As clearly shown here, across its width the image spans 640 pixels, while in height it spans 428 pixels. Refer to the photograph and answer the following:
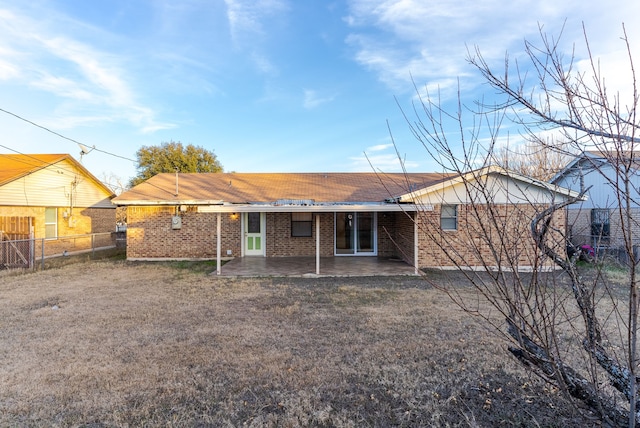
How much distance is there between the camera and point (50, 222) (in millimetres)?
14773

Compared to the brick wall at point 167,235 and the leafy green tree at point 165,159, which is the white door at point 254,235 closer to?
the brick wall at point 167,235

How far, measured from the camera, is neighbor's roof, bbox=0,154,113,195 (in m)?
13.2

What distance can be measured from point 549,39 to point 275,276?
8755mm

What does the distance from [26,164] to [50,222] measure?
2885 mm

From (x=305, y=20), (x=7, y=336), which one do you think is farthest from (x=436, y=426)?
(x=305, y=20)

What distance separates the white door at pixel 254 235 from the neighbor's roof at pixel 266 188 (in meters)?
0.86

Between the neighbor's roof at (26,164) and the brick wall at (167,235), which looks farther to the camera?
the neighbor's roof at (26,164)

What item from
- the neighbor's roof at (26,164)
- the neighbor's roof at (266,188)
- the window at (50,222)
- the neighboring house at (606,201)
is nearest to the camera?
the neighboring house at (606,201)

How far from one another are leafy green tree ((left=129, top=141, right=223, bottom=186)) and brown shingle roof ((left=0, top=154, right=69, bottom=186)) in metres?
9.58

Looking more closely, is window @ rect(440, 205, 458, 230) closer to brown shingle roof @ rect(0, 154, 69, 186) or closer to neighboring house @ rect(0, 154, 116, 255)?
neighboring house @ rect(0, 154, 116, 255)

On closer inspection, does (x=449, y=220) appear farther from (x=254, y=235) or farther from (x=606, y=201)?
(x=606, y=201)

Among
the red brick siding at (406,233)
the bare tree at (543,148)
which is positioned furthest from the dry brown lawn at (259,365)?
the red brick siding at (406,233)

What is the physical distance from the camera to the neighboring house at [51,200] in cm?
1265

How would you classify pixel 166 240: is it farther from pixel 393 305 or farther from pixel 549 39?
pixel 549 39
